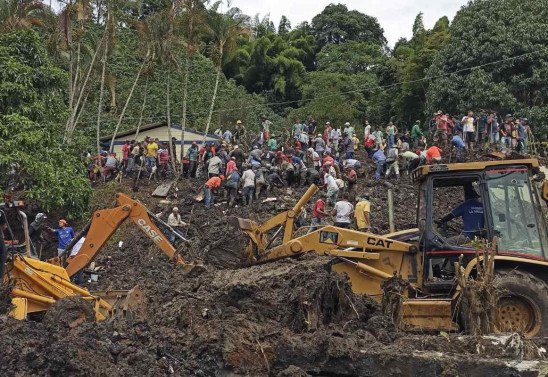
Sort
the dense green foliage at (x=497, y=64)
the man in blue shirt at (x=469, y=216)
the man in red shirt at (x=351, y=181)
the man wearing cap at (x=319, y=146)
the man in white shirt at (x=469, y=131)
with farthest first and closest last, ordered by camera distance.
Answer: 1. the dense green foliage at (x=497, y=64)
2. the man wearing cap at (x=319, y=146)
3. the man in white shirt at (x=469, y=131)
4. the man in red shirt at (x=351, y=181)
5. the man in blue shirt at (x=469, y=216)

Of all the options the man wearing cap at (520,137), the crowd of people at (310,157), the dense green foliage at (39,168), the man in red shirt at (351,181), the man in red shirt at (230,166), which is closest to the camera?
the dense green foliage at (39,168)

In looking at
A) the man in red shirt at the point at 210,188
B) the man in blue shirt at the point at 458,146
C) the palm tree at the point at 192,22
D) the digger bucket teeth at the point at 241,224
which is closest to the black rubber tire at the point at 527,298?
the digger bucket teeth at the point at 241,224

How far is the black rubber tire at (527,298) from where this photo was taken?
9.92 metres

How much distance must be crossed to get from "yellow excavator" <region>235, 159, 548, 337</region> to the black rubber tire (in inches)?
0.5

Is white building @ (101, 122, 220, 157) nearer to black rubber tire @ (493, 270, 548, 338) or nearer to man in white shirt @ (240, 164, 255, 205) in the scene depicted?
man in white shirt @ (240, 164, 255, 205)

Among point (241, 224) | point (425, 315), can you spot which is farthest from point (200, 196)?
point (425, 315)

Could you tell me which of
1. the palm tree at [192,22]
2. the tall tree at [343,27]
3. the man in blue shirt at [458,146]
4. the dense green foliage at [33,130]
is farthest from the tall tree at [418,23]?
the dense green foliage at [33,130]

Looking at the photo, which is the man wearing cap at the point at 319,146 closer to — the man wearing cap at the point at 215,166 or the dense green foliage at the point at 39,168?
the man wearing cap at the point at 215,166

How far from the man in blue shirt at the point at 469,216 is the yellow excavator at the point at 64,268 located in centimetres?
361

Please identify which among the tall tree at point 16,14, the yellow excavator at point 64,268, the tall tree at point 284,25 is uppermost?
the tall tree at point 284,25

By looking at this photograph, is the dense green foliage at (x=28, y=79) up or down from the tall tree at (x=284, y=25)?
down

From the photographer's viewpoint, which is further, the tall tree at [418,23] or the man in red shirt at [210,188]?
the tall tree at [418,23]

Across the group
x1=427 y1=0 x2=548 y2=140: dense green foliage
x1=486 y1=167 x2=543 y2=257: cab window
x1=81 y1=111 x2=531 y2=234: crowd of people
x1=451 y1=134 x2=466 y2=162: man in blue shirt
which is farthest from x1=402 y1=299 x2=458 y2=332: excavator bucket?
x1=427 y1=0 x2=548 y2=140: dense green foliage

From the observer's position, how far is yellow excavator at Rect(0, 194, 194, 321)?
33.3ft
